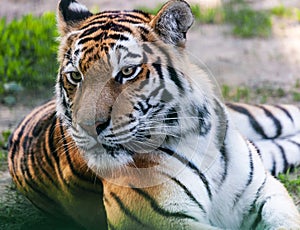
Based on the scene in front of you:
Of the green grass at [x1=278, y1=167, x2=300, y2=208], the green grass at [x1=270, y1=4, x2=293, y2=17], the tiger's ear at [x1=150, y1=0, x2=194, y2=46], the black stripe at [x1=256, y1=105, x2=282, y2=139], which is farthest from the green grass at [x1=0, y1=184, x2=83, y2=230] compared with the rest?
the green grass at [x1=270, y1=4, x2=293, y2=17]

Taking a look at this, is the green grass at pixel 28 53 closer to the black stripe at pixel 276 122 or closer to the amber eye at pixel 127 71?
the black stripe at pixel 276 122

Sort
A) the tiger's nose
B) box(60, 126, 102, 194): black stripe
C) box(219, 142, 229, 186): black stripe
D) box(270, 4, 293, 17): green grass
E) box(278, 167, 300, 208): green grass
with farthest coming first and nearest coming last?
box(270, 4, 293, 17): green grass < box(278, 167, 300, 208): green grass < box(60, 126, 102, 194): black stripe < box(219, 142, 229, 186): black stripe < the tiger's nose

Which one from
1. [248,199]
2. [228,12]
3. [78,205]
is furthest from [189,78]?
[228,12]

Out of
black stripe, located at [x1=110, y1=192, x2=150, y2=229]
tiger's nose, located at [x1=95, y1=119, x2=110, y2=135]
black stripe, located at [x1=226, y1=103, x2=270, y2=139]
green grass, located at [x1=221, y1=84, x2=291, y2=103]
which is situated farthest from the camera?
green grass, located at [x1=221, y1=84, x2=291, y2=103]

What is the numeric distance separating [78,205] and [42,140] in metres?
0.41

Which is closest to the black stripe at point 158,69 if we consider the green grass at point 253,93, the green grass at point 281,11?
the green grass at point 253,93

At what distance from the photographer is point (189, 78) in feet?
9.89

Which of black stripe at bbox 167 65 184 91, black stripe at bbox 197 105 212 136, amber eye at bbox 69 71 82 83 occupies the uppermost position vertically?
black stripe at bbox 167 65 184 91

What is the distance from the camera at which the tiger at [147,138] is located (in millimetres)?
2859

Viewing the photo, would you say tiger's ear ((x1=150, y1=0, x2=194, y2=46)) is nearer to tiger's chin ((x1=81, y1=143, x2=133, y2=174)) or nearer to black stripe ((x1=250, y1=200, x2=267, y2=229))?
tiger's chin ((x1=81, y1=143, x2=133, y2=174))

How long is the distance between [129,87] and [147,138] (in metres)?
0.23

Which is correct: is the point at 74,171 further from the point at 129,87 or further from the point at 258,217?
the point at 258,217

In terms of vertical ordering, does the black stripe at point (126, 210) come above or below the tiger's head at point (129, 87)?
below

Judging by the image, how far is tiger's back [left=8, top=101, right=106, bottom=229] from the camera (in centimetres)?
332
